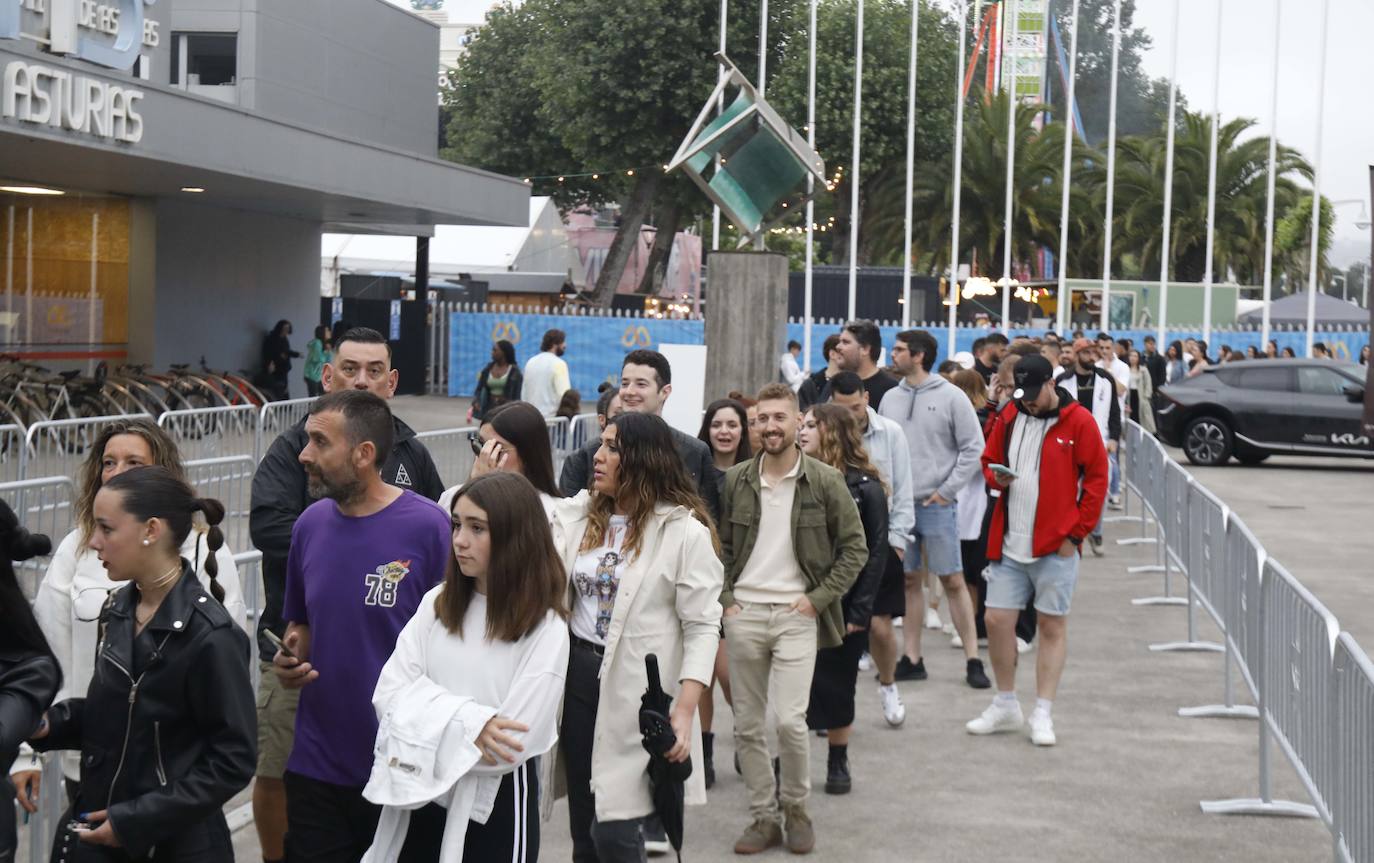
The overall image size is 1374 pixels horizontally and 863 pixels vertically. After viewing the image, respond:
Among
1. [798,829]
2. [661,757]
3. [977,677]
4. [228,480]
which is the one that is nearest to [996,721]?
[977,677]

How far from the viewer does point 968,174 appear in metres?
44.1

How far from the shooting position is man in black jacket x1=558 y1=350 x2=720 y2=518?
22.2 ft

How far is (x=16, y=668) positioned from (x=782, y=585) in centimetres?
389

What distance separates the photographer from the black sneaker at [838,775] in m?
7.64

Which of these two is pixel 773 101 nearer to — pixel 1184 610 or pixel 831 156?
pixel 831 156

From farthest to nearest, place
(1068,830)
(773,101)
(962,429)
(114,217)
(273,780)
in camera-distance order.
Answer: (773,101)
(114,217)
(962,429)
(1068,830)
(273,780)

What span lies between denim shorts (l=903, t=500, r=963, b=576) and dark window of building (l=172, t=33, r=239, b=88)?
20.2m

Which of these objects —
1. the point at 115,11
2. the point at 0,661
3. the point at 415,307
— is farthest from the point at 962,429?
the point at 415,307

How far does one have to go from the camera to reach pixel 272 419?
16.3m

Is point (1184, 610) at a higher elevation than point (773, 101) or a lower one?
lower

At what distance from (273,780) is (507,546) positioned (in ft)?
5.09

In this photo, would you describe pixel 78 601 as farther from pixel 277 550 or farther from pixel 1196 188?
pixel 1196 188

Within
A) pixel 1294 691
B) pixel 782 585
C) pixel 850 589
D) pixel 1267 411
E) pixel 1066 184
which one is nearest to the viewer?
pixel 1294 691

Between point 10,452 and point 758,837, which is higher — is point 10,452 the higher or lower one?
the higher one
